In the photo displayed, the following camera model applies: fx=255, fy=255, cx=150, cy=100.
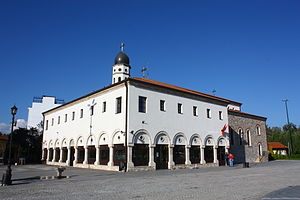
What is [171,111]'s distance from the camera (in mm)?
24609

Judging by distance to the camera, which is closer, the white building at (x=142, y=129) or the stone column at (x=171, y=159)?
the white building at (x=142, y=129)

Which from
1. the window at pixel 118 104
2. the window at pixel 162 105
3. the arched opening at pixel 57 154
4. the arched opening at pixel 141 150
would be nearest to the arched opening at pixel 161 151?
the arched opening at pixel 141 150

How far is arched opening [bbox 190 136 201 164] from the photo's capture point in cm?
2585

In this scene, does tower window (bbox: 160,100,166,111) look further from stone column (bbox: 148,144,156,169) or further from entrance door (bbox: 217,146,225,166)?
entrance door (bbox: 217,146,225,166)

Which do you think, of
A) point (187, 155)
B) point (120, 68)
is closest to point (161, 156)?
point (187, 155)

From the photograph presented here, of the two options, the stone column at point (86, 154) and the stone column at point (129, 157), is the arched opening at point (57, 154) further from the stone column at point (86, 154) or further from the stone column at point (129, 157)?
the stone column at point (129, 157)

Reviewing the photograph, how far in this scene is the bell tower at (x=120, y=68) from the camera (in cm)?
3950

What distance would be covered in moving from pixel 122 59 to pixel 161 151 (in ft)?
69.4

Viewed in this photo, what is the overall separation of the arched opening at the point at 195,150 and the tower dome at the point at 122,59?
19.1 metres

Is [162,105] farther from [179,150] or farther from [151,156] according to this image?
[151,156]

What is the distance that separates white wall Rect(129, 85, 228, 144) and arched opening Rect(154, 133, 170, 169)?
0.61 metres

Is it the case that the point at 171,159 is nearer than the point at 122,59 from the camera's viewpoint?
Yes

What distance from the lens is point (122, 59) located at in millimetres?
40469

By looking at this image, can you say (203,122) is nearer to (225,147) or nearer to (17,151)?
(225,147)
